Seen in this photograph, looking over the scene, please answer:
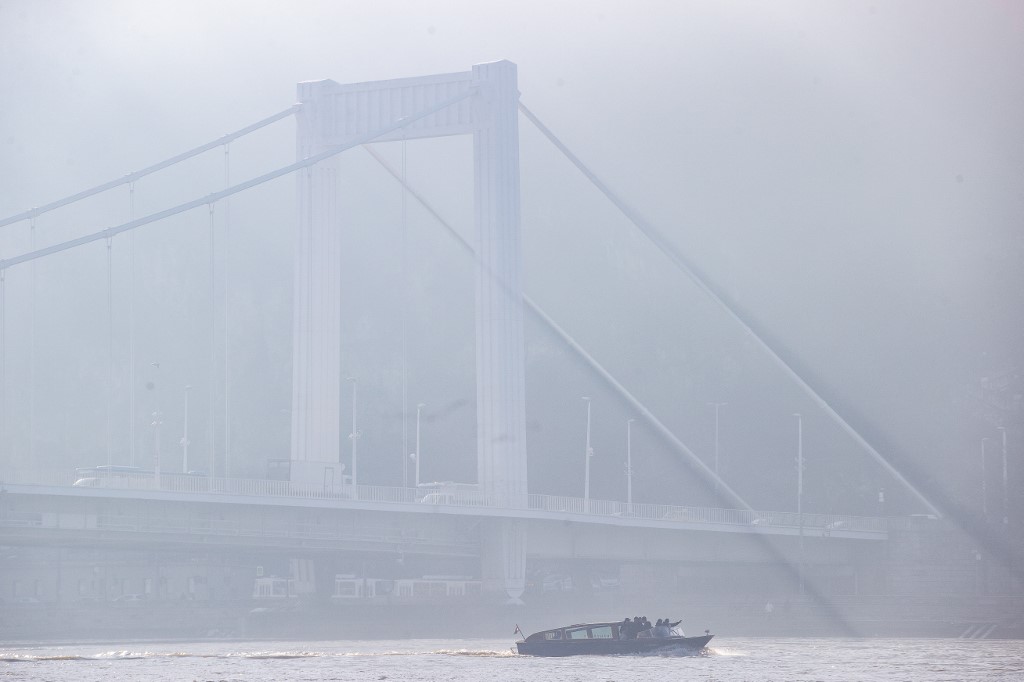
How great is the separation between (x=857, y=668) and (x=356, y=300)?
119 m

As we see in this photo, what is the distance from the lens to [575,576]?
10812 centimetres

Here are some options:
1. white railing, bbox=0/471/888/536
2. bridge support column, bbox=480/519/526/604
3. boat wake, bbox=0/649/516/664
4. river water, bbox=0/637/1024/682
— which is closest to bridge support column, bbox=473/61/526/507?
bridge support column, bbox=480/519/526/604

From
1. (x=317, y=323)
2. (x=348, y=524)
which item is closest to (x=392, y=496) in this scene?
(x=348, y=524)

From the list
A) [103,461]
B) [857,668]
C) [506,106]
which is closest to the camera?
[857,668]

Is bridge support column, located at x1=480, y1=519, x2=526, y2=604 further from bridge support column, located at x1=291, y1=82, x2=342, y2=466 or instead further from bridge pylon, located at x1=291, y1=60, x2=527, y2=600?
bridge support column, located at x1=291, y1=82, x2=342, y2=466

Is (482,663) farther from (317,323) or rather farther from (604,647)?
(317,323)

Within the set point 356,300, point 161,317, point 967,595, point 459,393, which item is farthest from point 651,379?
point 967,595

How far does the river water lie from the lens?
4944 cm

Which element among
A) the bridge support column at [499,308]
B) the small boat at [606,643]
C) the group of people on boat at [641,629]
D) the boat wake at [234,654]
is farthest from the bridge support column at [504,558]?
the group of people on boat at [641,629]

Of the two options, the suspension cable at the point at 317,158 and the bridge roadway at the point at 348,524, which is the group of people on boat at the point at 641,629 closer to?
the bridge roadway at the point at 348,524

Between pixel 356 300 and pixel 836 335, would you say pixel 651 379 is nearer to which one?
pixel 836 335

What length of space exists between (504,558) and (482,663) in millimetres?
24012

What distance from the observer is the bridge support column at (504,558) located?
7938 cm

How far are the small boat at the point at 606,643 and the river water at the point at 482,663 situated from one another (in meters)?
0.72
